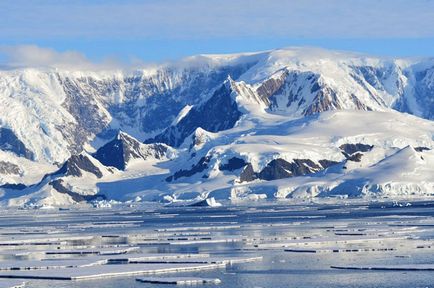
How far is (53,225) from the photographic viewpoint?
180 m

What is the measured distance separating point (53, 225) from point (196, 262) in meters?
82.4

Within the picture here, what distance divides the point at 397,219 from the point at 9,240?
5168 centimetres

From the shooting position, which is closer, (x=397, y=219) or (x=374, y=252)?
(x=374, y=252)

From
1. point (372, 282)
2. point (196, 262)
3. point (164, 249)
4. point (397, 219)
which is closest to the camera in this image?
point (372, 282)

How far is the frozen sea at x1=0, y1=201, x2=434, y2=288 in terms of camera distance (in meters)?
88.8

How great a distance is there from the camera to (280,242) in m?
121

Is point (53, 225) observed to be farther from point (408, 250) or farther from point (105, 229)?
point (408, 250)

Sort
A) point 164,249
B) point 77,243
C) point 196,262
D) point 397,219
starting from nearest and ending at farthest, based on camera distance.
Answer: point 196,262 < point 164,249 < point 77,243 < point 397,219

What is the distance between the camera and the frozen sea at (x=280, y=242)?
8881cm

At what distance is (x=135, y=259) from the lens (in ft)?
341

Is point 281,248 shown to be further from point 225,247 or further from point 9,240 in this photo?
point 9,240

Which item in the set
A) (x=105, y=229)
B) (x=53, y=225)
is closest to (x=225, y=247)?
(x=105, y=229)

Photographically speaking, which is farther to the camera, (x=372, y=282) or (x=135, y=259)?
(x=135, y=259)

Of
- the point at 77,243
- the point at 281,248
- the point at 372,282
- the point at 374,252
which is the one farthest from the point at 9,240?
the point at 372,282
